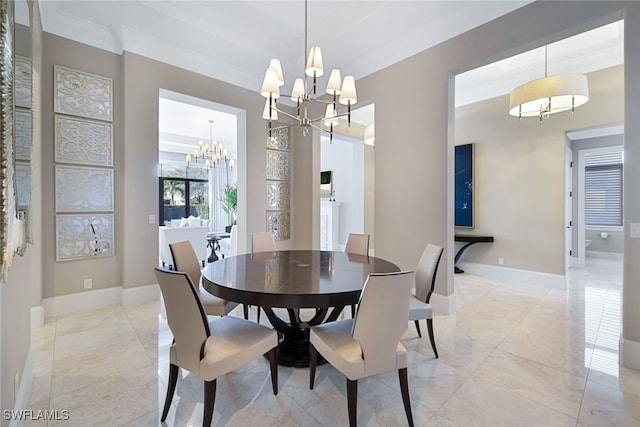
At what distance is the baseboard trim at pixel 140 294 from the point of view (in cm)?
335

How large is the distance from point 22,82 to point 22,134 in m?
0.25

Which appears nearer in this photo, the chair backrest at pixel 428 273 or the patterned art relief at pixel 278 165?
the chair backrest at pixel 428 273

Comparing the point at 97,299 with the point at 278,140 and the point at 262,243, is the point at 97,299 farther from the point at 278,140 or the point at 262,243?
the point at 278,140

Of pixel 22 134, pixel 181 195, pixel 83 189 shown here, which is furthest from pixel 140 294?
pixel 181 195

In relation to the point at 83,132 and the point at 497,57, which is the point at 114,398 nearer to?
the point at 83,132

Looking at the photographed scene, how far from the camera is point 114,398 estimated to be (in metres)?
1.75

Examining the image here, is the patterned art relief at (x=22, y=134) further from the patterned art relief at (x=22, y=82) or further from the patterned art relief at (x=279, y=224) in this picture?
the patterned art relief at (x=279, y=224)

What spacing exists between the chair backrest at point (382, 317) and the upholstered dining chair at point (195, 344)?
0.61 m

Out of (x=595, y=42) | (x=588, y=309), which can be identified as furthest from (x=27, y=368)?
(x=595, y=42)

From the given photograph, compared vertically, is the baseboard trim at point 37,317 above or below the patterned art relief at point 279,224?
below

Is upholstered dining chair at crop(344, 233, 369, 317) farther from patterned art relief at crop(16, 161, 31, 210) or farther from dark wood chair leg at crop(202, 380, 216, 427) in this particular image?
patterned art relief at crop(16, 161, 31, 210)

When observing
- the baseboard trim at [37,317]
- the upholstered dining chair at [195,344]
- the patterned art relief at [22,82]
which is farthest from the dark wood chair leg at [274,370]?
the baseboard trim at [37,317]

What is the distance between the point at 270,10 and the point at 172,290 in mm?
2949

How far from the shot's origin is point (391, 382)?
6.23 ft
